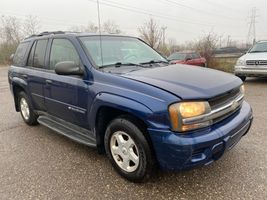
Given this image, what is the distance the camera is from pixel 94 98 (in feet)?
10.5

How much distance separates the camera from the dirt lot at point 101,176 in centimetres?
284

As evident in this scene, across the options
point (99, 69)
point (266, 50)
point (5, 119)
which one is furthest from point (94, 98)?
point (266, 50)

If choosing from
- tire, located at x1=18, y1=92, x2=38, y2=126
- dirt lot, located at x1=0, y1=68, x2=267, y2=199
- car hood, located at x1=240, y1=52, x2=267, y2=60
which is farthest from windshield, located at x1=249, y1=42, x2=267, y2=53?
tire, located at x1=18, y1=92, x2=38, y2=126

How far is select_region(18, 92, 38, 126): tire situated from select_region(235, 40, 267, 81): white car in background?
7.91 m

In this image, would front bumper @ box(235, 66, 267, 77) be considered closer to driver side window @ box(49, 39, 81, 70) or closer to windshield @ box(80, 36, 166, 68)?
windshield @ box(80, 36, 166, 68)

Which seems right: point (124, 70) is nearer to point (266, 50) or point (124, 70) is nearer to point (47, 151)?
point (47, 151)

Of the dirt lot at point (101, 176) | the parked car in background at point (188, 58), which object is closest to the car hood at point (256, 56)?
the parked car in background at point (188, 58)

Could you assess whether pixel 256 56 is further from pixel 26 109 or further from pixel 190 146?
pixel 190 146

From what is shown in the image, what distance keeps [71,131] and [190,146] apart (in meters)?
2.01

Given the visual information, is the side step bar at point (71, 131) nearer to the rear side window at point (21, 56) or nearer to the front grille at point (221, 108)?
the rear side window at point (21, 56)

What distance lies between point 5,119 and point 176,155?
4.92m

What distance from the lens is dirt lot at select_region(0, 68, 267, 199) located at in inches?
112

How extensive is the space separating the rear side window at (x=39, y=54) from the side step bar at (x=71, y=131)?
95cm

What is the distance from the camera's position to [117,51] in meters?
3.85
